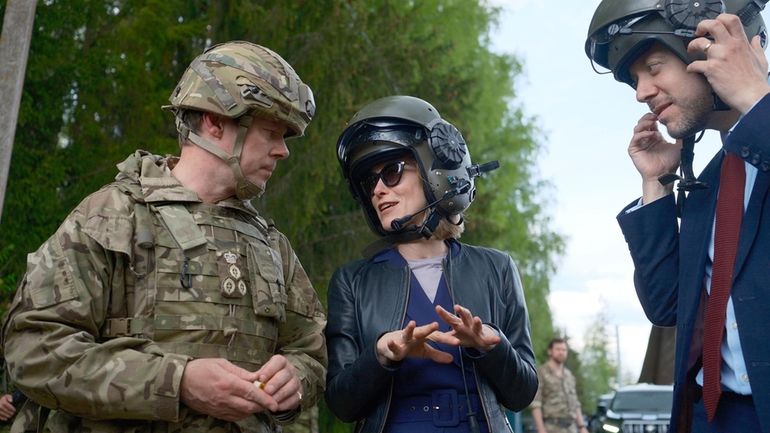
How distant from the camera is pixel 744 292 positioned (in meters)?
3.23

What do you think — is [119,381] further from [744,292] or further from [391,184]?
[744,292]

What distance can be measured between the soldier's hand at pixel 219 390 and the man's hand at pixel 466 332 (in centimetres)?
77

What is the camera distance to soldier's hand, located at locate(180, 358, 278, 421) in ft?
11.9

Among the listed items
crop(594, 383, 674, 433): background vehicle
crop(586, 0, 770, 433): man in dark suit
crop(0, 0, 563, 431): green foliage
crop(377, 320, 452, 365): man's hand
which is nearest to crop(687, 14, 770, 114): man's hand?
crop(586, 0, 770, 433): man in dark suit

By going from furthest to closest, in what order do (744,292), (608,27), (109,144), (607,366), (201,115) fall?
(607,366)
(109,144)
(201,115)
(608,27)
(744,292)

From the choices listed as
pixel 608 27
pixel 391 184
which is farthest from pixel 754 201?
pixel 391 184

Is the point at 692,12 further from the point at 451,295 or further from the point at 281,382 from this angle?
the point at 281,382

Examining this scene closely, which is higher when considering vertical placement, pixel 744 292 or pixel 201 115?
pixel 201 115

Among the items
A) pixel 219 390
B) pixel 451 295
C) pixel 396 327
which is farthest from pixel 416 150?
pixel 219 390

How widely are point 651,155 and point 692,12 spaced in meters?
0.63

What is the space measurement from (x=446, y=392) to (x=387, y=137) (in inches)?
50.1

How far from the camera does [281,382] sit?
384 cm

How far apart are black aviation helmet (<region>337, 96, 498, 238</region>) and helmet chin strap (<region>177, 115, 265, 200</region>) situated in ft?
2.60

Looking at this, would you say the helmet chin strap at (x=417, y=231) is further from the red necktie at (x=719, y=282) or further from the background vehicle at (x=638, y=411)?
the background vehicle at (x=638, y=411)
